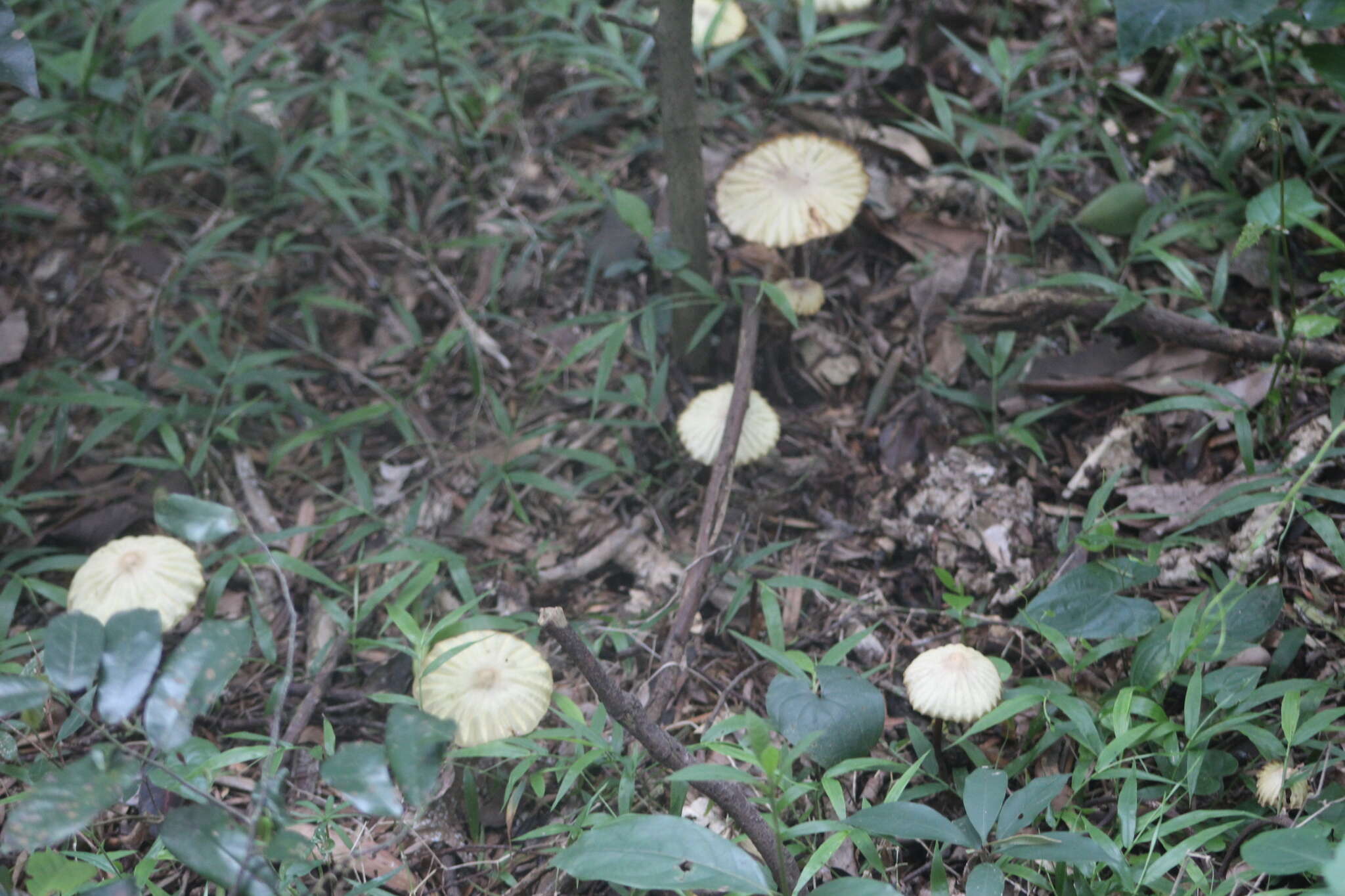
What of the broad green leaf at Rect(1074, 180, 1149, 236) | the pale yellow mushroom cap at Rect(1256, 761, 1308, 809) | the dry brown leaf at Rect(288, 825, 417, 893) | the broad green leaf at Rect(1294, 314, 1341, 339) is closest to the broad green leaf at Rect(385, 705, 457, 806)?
the dry brown leaf at Rect(288, 825, 417, 893)

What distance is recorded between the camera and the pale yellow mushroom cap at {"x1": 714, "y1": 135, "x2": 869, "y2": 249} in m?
2.80

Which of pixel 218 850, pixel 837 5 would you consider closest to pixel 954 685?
pixel 218 850

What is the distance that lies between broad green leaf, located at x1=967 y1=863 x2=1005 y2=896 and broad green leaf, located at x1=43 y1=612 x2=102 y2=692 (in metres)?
1.48

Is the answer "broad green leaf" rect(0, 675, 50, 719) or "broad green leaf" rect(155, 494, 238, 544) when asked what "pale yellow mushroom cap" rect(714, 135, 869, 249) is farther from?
"broad green leaf" rect(0, 675, 50, 719)

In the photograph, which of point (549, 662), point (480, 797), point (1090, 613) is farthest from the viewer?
point (549, 662)

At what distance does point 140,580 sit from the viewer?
8.18 ft

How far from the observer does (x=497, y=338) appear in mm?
3361

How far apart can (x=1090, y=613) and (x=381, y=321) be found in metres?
2.59

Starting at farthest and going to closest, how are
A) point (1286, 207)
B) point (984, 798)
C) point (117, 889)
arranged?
point (1286, 207) < point (984, 798) < point (117, 889)

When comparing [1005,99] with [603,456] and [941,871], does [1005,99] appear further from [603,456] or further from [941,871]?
[941,871]

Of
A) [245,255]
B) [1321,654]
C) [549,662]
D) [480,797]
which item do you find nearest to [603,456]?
[549,662]

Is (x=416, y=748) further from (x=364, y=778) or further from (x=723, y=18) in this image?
(x=723, y=18)

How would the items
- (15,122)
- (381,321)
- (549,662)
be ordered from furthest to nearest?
(15,122)
(381,321)
(549,662)

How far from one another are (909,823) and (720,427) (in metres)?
1.31
